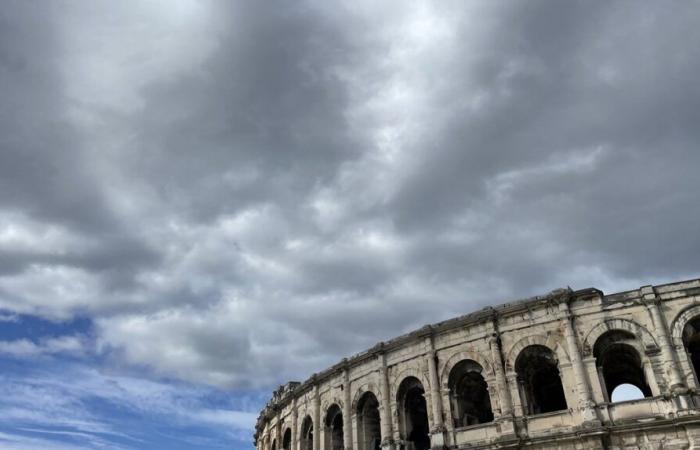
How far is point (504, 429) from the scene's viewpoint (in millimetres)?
21484

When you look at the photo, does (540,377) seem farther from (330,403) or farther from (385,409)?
(330,403)

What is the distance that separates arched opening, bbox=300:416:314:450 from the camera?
31.6 m

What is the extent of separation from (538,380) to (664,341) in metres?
6.12

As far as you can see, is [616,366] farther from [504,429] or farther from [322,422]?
[322,422]

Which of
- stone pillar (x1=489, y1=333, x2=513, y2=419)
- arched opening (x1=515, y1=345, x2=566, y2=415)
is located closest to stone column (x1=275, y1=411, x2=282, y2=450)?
arched opening (x1=515, y1=345, x2=566, y2=415)

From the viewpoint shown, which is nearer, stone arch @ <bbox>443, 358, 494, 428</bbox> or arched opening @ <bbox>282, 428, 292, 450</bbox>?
stone arch @ <bbox>443, 358, 494, 428</bbox>

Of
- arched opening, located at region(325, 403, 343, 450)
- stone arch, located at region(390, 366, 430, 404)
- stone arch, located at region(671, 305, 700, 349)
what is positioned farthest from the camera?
arched opening, located at region(325, 403, 343, 450)

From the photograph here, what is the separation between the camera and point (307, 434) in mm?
31891

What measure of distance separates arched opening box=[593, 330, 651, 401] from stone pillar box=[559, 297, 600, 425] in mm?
709

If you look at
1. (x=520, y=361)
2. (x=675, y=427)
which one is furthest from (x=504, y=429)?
(x=675, y=427)

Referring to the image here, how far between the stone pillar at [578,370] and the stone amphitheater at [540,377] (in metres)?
0.04

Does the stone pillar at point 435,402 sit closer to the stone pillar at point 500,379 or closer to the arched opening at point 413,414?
the arched opening at point 413,414

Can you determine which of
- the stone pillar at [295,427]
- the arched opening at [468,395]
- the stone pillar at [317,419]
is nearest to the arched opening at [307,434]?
the stone pillar at [295,427]

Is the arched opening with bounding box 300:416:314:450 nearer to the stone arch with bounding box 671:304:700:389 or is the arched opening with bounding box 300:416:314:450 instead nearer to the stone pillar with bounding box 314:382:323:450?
the stone pillar with bounding box 314:382:323:450
